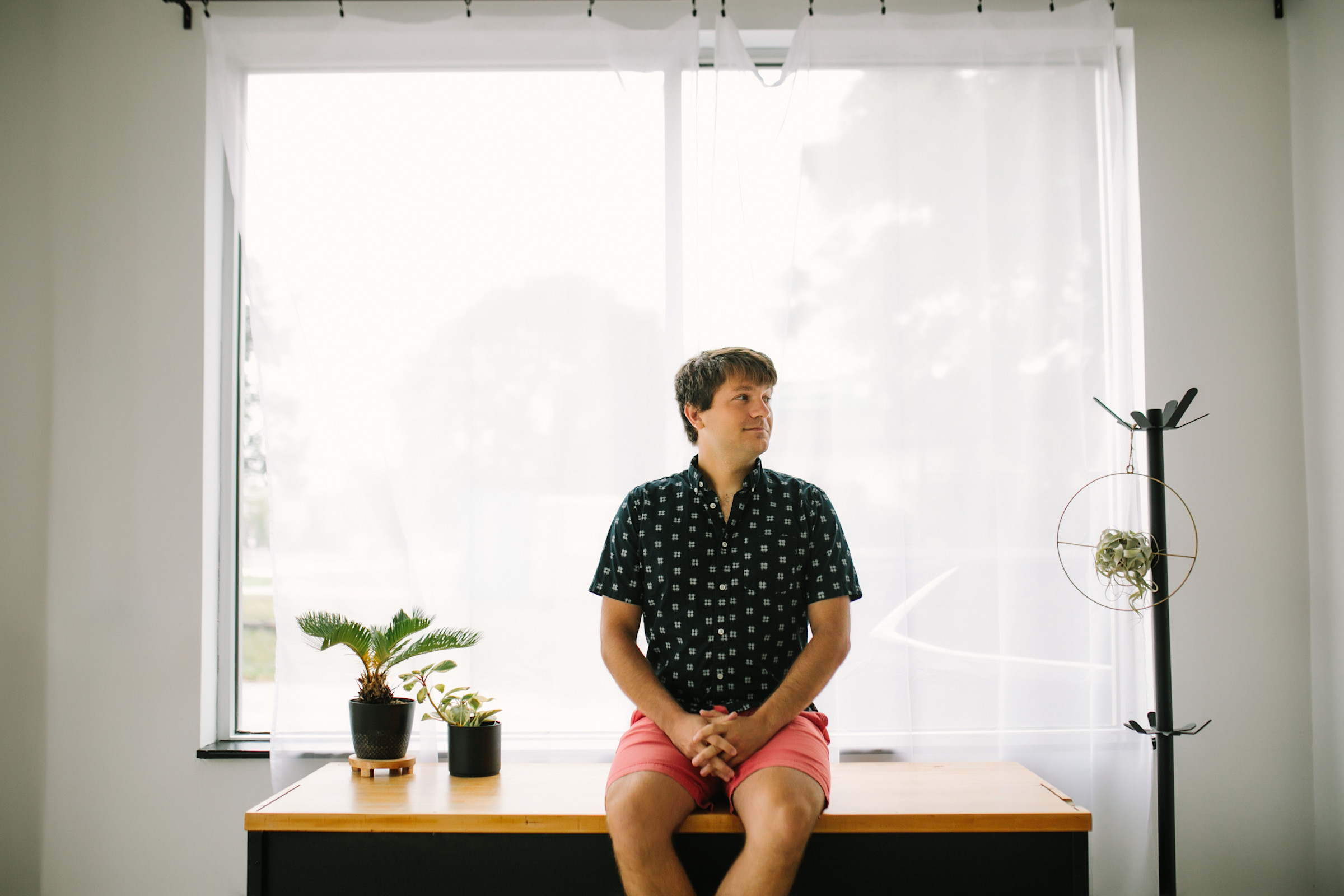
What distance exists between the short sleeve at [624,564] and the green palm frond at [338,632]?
548 mm

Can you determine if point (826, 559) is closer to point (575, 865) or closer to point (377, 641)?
point (575, 865)

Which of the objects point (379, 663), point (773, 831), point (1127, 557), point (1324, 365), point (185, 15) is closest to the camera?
point (773, 831)

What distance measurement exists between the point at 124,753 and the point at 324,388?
109 centimetres

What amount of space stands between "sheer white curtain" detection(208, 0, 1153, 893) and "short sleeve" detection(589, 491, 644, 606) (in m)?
0.28

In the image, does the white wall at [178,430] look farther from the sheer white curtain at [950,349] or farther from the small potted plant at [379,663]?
the small potted plant at [379,663]

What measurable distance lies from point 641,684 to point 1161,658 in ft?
3.83

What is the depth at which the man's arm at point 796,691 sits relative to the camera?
1688 millimetres

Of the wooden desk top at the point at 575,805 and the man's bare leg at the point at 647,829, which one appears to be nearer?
the man's bare leg at the point at 647,829

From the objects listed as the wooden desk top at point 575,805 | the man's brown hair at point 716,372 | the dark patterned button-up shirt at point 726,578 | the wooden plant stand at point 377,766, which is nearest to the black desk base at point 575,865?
the wooden desk top at point 575,805

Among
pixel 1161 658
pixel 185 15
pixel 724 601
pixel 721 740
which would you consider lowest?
pixel 721 740

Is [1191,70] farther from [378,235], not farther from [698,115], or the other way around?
[378,235]

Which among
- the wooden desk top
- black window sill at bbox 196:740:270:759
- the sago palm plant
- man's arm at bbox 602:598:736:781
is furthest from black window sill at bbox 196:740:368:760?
man's arm at bbox 602:598:736:781

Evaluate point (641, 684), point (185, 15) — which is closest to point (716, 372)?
point (641, 684)

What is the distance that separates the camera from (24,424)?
226 cm
